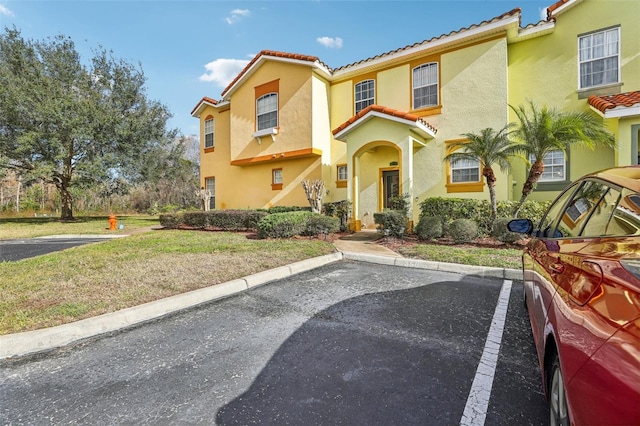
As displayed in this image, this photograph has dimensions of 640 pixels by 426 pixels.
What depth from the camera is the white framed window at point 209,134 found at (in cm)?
1980

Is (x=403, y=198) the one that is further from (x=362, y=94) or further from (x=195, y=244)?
(x=195, y=244)

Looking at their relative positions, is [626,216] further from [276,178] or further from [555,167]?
[276,178]

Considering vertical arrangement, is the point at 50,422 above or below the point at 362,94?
below

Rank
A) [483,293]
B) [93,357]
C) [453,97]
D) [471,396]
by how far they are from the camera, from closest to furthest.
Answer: [471,396] → [93,357] → [483,293] → [453,97]

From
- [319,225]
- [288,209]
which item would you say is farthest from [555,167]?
[288,209]

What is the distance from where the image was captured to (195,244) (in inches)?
377

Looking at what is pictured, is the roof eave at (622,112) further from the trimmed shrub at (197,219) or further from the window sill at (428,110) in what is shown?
the trimmed shrub at (197,219)

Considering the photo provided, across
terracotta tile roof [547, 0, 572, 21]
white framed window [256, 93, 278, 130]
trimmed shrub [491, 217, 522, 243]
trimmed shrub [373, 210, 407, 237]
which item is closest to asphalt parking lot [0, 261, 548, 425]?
trimmed shrub [491, 217, 522, 243]

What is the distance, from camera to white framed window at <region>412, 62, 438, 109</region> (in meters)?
12.4

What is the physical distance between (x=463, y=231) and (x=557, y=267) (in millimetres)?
7449

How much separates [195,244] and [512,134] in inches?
424

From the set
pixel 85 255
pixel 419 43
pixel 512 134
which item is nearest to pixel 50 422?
pixel 85 255

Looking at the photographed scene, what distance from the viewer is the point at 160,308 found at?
431 cm

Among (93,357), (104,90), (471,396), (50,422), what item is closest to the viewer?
(50,422)
